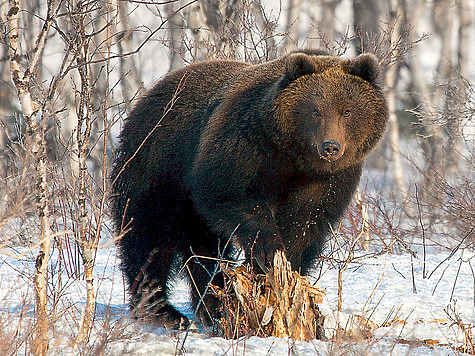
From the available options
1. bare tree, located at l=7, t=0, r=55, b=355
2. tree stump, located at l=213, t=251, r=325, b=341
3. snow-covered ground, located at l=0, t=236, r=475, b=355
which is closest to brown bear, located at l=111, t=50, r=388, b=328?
tree stump, located at l=213, t=251, r=325, b=341

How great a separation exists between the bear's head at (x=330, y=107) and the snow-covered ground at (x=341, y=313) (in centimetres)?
94

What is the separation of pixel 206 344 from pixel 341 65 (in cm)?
243

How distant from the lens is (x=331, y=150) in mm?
4703

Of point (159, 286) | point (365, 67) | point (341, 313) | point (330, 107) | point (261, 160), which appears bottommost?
point (341, 313)

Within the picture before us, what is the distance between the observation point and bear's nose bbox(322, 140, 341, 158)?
15.4 feet

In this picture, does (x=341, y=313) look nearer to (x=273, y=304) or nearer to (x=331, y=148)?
(x=273, y=304)

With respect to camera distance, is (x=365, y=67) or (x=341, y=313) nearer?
(x=365, y=67)

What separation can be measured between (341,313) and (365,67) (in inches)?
77.5

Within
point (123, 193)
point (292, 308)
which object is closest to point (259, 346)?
point (292, 308)

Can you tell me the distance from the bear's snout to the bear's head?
155mm

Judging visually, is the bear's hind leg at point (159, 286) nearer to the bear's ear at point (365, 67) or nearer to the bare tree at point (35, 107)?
the bare tree at point (35, 107)

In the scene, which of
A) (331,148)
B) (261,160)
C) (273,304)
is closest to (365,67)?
(331,148)

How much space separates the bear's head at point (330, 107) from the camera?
4980 millimetres

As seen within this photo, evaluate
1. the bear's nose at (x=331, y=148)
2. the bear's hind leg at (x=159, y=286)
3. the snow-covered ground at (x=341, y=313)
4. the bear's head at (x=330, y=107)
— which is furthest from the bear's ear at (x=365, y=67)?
the bear's hind leg at (x=159, y=286)
